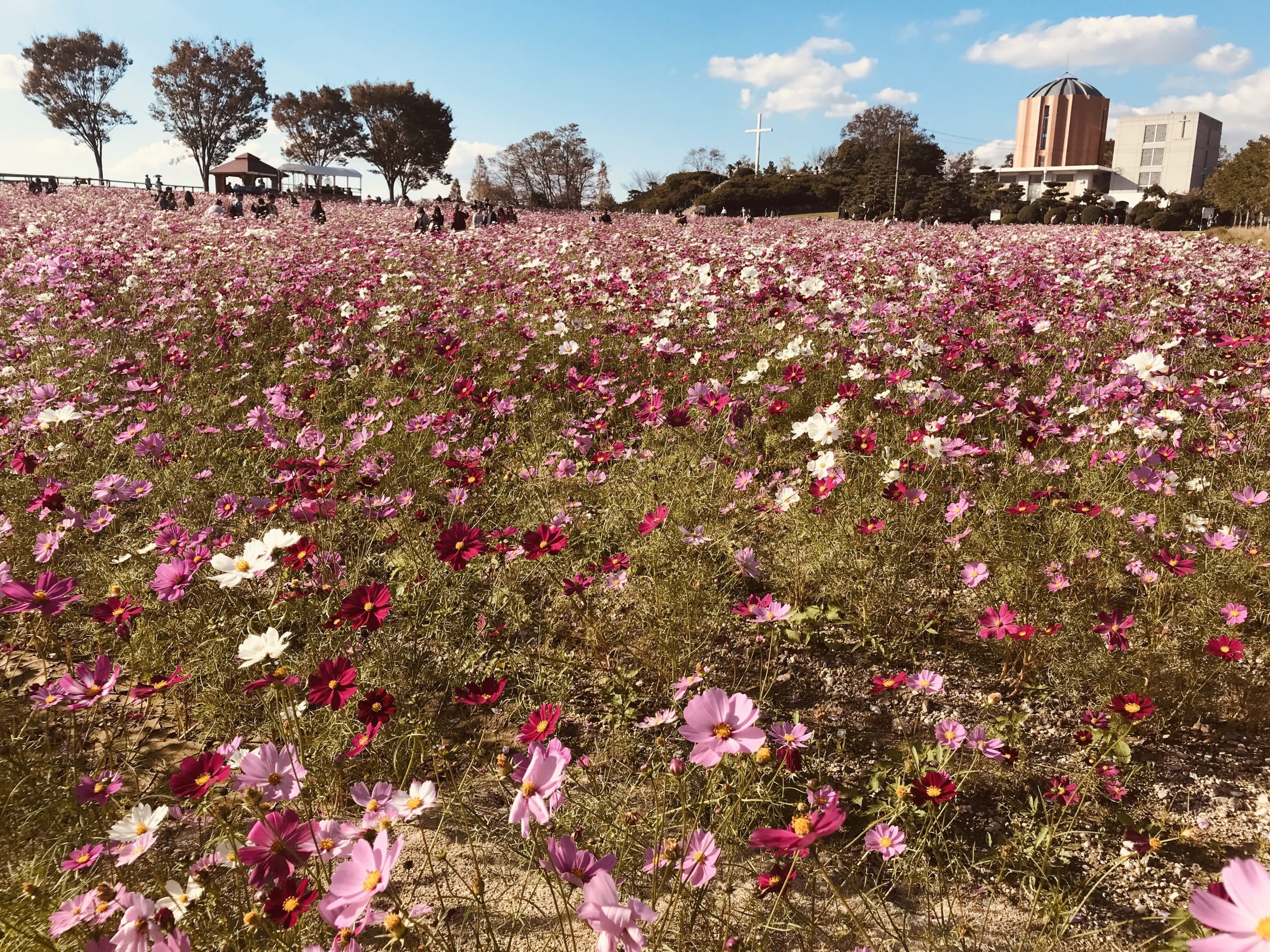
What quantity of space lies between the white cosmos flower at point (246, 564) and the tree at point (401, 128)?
5182 cm

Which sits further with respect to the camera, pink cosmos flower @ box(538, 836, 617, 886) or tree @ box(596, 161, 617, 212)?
tree @ box(596, 161, 617, 212)

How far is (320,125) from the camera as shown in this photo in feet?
157

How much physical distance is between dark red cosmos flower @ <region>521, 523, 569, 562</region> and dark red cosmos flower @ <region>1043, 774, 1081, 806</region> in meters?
1.35

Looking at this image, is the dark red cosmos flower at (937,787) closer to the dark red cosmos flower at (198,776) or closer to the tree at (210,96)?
the dark red cosmos flower at (198,776)

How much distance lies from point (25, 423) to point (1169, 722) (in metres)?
4.66

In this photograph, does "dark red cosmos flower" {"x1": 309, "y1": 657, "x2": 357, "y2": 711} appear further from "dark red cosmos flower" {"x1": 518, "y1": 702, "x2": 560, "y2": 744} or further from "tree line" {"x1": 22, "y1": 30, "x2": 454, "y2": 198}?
"tree line" {"x1": 22, "y1": 30, "x2": 454, "y2": 198}

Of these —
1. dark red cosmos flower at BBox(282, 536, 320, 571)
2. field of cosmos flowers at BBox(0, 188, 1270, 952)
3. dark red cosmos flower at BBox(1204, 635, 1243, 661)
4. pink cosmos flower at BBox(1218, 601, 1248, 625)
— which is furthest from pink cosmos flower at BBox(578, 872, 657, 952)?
pink cosmos flower at BBox(1218, 601, 1248, 625)

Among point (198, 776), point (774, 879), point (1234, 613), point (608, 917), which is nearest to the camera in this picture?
point (608, 917)

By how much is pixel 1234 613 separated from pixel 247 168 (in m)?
50.3

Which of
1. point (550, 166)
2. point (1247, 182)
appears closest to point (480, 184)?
point (550, 166)

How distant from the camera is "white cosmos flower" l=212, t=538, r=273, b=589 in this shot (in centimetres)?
150

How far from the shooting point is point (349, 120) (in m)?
48.2

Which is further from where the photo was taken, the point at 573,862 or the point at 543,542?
the point at 543,542

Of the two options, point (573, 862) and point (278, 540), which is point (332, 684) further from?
point (573, 862)
